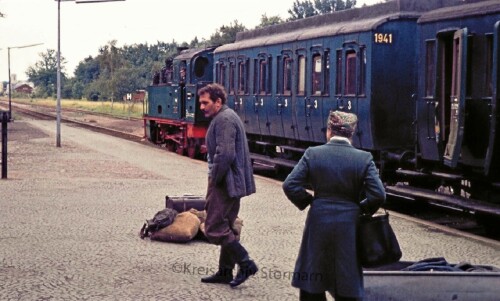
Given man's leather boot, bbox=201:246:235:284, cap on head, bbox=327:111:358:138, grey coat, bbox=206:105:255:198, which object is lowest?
man's leather boot, bbox=201:246:235:284

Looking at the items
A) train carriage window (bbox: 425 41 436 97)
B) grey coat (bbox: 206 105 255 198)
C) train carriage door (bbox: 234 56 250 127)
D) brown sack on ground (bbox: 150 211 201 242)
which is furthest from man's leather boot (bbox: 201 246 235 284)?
train carriage door (bbox: 234 56 250 127)

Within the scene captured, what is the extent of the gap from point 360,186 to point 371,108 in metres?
9.91

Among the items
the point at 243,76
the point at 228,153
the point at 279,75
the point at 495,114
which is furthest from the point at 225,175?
the point at 243,76

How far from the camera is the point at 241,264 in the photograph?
337 inches

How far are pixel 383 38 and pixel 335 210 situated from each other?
1028 cm

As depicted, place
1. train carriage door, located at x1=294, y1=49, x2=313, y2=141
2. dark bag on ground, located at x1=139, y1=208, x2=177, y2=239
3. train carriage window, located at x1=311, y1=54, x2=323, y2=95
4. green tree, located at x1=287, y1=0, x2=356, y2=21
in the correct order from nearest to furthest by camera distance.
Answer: dark bag on ground, located at x1=139, y1=208, x2=177, y2=239 < train carriage window, located at x1=311, y1=54, x2=323, y2=95 < train carriage door, located at x1=294, y1=49, x2=313, y2=141 < green tree, located at x1=287, y1=0, x2=356, y2=21

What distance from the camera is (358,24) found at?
16750mm

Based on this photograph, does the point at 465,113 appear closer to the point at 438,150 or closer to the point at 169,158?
the point at 438,150

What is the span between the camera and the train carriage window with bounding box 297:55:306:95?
19438mm

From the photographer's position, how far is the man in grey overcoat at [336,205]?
5.99m

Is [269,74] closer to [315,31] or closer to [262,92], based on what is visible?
[262,92]

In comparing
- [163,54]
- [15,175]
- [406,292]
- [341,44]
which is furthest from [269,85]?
[163,54]

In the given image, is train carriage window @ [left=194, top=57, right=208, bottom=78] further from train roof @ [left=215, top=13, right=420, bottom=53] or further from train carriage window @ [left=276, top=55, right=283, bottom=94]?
train carriage window @ [left=276, top=55, right=283, bottom=94]

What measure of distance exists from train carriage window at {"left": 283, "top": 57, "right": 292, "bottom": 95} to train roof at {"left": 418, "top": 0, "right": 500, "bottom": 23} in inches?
254
